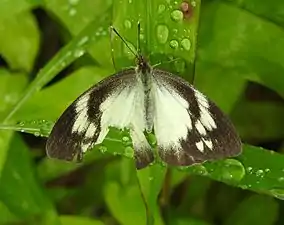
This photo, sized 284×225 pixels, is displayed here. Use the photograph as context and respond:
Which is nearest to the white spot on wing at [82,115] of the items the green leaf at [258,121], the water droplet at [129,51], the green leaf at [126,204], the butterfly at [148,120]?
the butterfly at [148,120]

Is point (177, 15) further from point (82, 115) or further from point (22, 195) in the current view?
point (22, 195)

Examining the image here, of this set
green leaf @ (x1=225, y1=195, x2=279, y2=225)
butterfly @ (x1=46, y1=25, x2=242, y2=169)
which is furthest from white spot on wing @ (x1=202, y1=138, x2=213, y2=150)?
green leaf @ (x1=225, y1=195, x2=279, y2=225)

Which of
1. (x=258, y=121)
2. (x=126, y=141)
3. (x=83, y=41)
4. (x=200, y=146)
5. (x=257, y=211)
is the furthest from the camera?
(x=258, y=121)

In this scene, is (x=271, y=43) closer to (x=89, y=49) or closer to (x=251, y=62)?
(x=251, y=62)

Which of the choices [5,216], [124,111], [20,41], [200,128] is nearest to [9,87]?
[20,41]

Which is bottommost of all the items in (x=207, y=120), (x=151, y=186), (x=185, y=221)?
(x=185, y=221)

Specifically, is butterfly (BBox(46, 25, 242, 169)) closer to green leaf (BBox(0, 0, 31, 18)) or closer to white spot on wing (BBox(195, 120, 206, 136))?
white spot on wing (BBox(195, 120, 206, 136))

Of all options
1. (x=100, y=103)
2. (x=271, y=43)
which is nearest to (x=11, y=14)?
(x=100, y=103)
